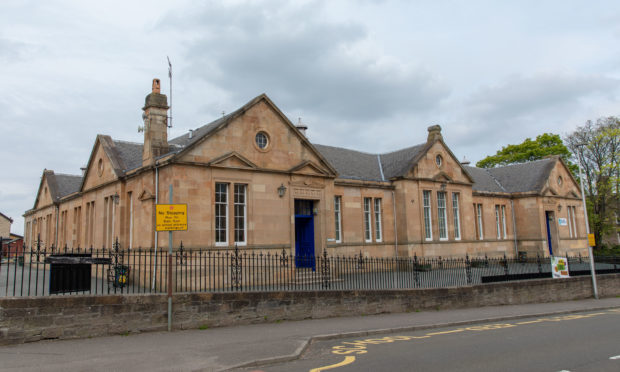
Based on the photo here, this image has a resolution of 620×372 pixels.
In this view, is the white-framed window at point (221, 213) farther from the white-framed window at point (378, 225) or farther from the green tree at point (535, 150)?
the green tree at point (535, 150)

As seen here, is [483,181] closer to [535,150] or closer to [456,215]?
[456,215]

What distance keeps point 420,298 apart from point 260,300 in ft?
20.7

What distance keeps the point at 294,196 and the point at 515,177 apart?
25.2m

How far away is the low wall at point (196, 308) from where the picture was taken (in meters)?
9.38

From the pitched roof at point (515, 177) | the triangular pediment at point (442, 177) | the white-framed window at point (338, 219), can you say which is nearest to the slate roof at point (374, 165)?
the pitched roof at point (515, 177)

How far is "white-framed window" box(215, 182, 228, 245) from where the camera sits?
56.9 ft

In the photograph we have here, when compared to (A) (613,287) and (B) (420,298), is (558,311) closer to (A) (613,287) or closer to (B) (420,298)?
(B) (420,298)

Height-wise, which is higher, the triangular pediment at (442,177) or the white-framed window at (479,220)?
the triangular pediment at (442,177)

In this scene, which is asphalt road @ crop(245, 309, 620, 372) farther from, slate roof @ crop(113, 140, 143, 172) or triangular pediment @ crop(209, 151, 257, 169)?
slate roof @ crop(113, 140, 143, 172)

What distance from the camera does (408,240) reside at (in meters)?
26.2

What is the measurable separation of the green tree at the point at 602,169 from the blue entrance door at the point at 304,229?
31115mm

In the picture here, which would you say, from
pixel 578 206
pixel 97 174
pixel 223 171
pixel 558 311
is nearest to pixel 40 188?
pixel 97 174

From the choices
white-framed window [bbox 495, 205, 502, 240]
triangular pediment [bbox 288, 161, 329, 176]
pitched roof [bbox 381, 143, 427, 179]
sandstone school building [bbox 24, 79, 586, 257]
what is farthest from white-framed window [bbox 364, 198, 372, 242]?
white-framed window [bbox 495, 205, 502, 240]

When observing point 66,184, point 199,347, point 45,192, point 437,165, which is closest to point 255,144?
point 199,347
